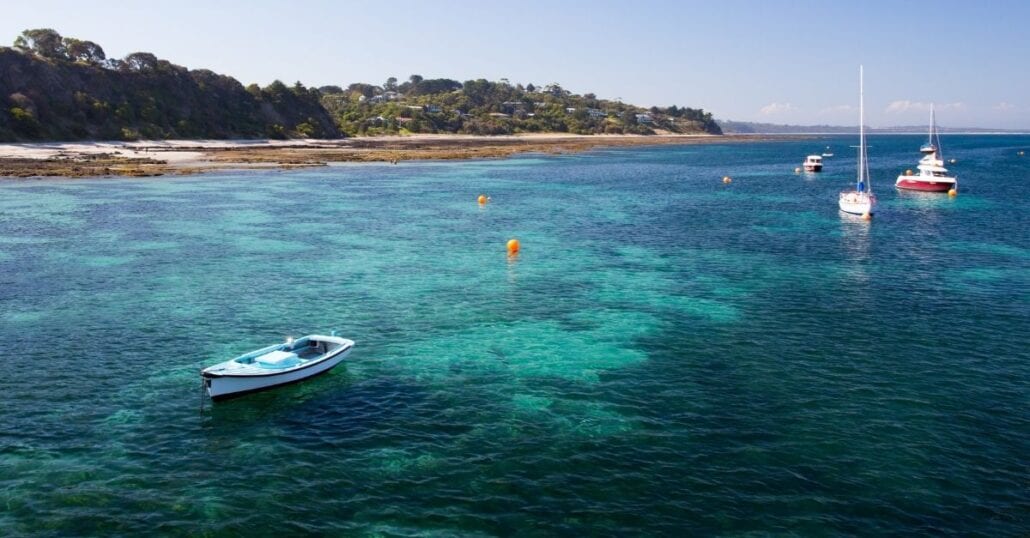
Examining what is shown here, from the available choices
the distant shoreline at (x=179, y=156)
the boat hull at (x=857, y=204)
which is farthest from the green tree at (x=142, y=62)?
the boat hull at (x=857, y=204)

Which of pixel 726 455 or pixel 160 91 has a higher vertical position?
pixel 160 91

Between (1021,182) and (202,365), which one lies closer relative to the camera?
(202,365)

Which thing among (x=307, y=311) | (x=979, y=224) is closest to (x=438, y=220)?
(x=307, y=311)

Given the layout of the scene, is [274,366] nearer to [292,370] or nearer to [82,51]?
[292,370]

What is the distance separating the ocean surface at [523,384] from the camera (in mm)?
21438

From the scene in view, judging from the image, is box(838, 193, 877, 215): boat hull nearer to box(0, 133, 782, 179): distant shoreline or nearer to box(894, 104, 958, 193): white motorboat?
box(894, 104, 958, 193): white motorboat

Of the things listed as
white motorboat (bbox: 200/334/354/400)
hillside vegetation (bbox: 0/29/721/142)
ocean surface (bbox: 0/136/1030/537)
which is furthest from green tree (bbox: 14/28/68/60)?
white motorboat (bbox: 200/334/354/400)

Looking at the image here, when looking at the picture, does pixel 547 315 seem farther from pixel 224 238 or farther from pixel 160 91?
pixel 160 91

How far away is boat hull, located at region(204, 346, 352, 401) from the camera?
91.5 ft

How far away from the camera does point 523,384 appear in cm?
3094

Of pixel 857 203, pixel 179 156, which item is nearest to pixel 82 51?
pixel 179 156

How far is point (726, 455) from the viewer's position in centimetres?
2439

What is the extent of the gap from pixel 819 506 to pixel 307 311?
30035 millimetres

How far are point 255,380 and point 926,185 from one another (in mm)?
102214
